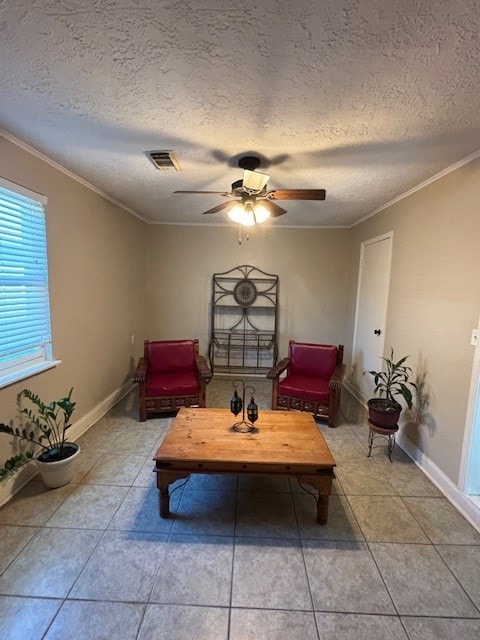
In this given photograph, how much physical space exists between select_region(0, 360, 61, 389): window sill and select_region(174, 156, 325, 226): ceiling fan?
1772mm

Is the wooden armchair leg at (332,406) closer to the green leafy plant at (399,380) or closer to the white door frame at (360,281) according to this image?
the green leafy plant at (399,380)

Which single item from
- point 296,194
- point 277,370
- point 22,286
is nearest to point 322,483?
point 277,370

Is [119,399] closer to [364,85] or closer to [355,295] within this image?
[355,295]

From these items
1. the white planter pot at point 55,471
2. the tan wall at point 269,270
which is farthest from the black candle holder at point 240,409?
the tan wall at point 269,270

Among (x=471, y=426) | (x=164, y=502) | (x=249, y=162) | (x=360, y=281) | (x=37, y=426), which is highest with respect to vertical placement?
(x=249, y=162)

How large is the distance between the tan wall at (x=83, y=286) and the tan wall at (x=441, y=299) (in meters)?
3.02

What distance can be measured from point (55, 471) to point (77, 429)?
0.78 meters

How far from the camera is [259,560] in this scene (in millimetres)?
1621

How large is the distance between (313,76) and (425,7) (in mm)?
435

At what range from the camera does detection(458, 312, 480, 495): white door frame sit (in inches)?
76.3

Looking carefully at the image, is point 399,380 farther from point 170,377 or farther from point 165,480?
point 170,377

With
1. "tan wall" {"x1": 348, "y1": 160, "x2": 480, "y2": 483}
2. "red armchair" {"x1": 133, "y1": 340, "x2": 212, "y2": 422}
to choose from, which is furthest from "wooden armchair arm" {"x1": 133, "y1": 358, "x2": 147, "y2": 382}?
"tan wall" {"x1": 348, "y1": 160, "x2": 480, "y2": 483}

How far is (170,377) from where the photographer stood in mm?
3465

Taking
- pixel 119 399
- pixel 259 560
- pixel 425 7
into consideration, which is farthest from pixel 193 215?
pixel 259 560
